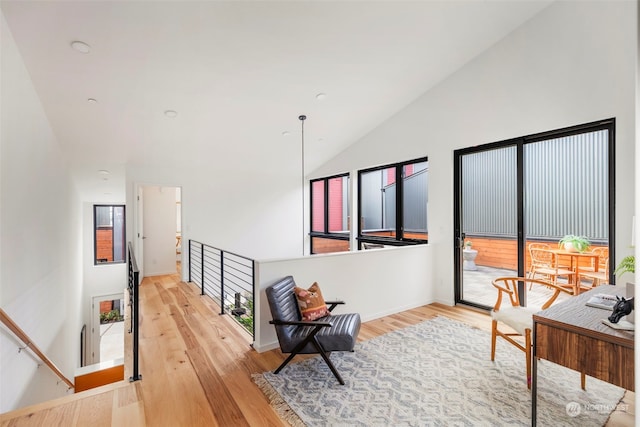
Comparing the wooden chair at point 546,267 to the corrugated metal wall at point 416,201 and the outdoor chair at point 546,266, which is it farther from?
the corrugated metal wall at point 416,201

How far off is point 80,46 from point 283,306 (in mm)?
3027

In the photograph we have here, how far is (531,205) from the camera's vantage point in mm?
3734

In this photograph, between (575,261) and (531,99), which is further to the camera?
(531,99)

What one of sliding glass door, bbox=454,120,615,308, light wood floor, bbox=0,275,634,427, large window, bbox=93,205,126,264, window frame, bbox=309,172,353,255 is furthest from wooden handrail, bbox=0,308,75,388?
large window, bbox=93,205,126,264

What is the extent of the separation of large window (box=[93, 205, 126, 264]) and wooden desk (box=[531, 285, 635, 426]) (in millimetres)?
10286

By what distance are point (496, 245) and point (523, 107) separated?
178 cm

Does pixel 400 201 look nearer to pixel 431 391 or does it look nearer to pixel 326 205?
pixel 326 205

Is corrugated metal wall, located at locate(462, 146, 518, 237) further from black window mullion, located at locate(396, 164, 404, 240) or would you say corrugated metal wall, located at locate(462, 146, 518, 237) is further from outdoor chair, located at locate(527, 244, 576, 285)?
black window mullion, located at locate(396, 164, 404, 240)

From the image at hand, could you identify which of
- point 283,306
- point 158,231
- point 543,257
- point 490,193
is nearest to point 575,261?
point 543,257

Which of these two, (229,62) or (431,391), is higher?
(229,62)

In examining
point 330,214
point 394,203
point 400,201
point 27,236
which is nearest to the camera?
point 27,236

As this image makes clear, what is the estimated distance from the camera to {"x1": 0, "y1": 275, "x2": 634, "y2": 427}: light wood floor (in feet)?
6.58

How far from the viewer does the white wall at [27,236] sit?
2387mm

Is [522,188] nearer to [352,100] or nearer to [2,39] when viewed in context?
[352,100]
